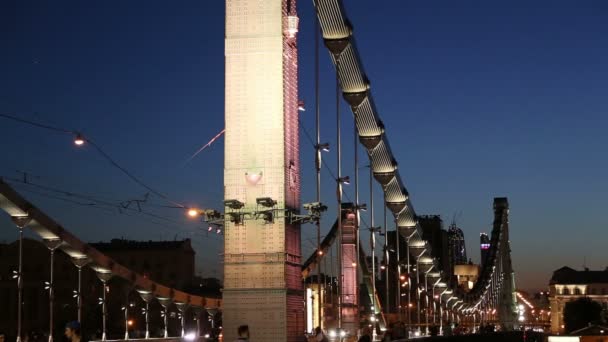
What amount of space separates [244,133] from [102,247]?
106m

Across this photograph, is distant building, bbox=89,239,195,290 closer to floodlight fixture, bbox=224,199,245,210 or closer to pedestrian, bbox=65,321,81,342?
floodlight fixture, bbox=224,199,245,210

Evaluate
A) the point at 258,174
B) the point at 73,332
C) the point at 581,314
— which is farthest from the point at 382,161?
the point at 581,314

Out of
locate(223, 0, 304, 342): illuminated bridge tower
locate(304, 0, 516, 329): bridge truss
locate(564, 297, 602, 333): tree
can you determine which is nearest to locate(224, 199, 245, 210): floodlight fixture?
locate(223, 0, 304, 342): illuminated bridge tower

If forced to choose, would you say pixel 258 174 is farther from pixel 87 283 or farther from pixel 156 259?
pixel 156 259

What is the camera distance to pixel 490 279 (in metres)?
146

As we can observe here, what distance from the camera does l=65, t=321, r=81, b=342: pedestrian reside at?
11.8 meters

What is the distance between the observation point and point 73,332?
11.8 meters

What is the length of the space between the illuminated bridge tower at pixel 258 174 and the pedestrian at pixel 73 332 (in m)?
18.0

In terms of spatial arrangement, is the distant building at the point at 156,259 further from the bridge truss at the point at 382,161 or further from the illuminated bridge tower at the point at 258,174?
the illuminated bridge tower at the point at 258,174

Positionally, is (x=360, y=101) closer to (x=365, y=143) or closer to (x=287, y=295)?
(x=365, y=143)

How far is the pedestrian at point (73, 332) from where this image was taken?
38.5 ft

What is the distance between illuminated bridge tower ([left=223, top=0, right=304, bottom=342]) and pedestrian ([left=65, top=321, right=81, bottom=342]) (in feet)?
59.0

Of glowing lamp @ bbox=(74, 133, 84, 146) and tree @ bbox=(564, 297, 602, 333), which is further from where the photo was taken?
tree @ bbox=(564, 297, 602, 333)

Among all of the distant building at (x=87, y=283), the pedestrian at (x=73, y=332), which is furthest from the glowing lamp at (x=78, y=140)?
the distant building at (x=87, y=283)
